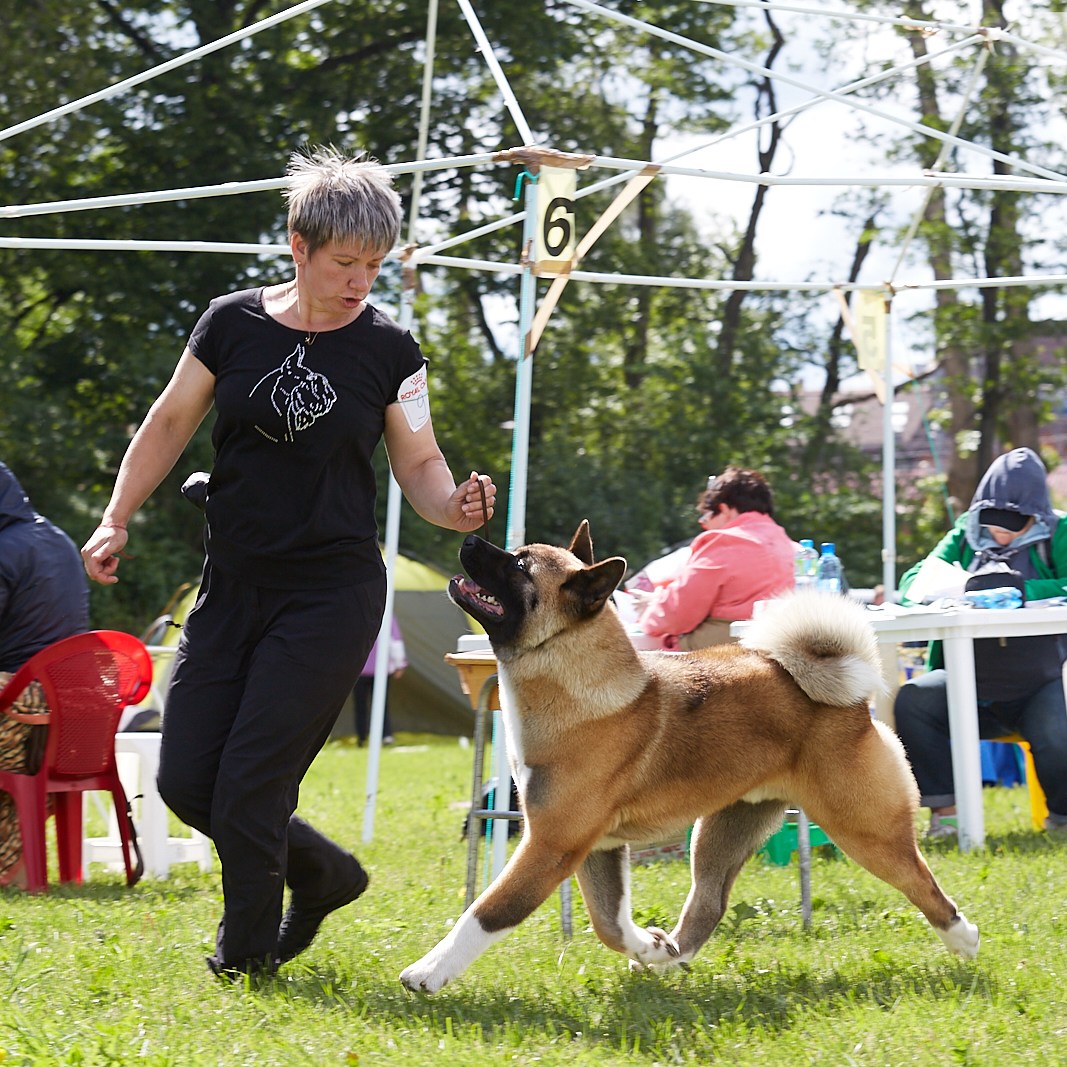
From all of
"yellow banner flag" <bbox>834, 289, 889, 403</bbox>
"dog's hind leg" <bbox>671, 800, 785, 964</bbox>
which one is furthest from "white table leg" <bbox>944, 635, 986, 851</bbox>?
"yellow banner flag" <bbox>834, 289, 889, 403</bbox>

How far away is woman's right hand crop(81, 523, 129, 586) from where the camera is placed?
132 inches

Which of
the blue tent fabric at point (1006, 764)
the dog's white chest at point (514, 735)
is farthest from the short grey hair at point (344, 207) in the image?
the blue tent fabric at point (1006, 764)

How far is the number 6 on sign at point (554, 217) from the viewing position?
520 cm

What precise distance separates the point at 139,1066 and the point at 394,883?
281 cm

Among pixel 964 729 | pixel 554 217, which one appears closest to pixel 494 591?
pixel 554 217

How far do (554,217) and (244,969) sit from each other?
2917 millimetres

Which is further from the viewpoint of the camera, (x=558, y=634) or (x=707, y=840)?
(x=707, y=840)

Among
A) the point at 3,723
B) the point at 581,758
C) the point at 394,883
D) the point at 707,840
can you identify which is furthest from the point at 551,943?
the point at 3,723

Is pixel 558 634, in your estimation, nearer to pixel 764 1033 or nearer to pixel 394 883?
pixel 764 1033

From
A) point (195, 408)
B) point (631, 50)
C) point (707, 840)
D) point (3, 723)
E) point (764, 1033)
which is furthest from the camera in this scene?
point (631, 50)

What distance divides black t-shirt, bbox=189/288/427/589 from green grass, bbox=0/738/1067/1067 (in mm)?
1041

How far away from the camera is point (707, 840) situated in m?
4.08

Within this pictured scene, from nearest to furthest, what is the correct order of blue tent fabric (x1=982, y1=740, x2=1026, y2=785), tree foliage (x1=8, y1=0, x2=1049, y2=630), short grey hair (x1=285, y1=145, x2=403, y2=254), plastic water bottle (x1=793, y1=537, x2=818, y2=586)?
short grey hair (x1=285, y1=145, x2=403, y2=254) < plastic water bottle (x1=793, y1=537, x2=818, y2=586) < blue tent fabric (x1=982, y1=740, x2=1026, y2=785) < tree foliage (x1=8, y1=0, x2=1049, y2=630)

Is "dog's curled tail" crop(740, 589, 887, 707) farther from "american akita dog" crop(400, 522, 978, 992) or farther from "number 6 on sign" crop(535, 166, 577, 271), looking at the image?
"number 6 on sign" crop(535, 166, 577, 271)
